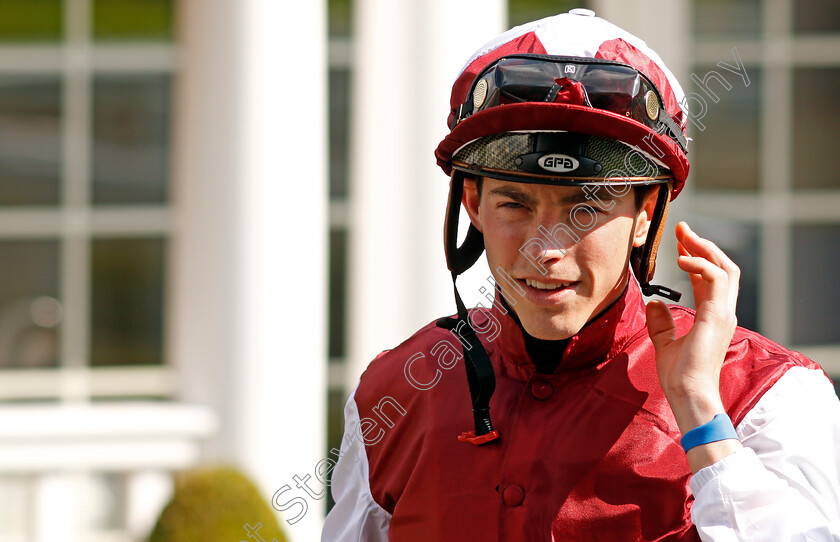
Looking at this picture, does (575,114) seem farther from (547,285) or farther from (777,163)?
(777,163)

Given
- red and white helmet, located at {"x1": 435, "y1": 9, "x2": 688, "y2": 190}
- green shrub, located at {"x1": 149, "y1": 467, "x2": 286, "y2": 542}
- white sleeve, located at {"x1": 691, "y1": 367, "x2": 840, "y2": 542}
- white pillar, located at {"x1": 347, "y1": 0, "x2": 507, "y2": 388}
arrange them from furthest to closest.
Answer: white pillar, located at {"x1": 347, "y1": 0, "x2": 507, "y2": 388}
green shrub, located at {"x1": 149, "y1": 467, "x2": 286, "y2": 542}
red and white helmet, located at {"x1": 435, "y1": 9, "x2": 688, "y2": 190}
white sleeve, located at {"x1": 691, "y1": 367, "x2": 840, "y2": 542}

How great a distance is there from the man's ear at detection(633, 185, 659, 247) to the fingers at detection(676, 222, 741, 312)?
0.08 metres

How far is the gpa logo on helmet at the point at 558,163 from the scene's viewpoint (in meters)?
1.40

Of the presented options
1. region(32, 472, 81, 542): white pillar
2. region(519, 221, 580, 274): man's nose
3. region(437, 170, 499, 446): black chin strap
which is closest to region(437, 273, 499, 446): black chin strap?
region(437, 170, 499, 446): black chin strap

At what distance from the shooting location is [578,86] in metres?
1.37

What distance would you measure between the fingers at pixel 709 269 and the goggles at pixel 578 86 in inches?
6.4

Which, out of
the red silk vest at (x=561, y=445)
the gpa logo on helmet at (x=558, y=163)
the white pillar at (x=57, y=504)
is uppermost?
the gpa logo on helmet at (x=558, y=163)

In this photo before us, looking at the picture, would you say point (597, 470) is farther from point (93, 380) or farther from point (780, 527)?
point (93, 380)

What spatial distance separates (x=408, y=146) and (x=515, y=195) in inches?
111

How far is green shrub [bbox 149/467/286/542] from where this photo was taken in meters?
4.00

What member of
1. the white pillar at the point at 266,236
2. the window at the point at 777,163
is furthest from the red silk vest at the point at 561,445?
the window at the point at 777,163

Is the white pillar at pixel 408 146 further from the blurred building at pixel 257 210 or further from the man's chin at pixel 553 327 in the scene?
the man's chin at pixel 553 327

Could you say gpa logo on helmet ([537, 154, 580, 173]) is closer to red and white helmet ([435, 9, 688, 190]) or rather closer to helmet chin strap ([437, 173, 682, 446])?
red and white helmet ([435, 9, 688, 190])

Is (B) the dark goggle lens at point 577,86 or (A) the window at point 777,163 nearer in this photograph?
(B) the dark goggle lens at point 577,86
